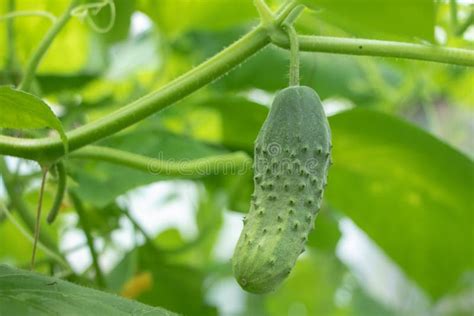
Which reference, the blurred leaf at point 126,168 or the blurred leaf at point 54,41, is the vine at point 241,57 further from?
the blurred leaf at point 54,41

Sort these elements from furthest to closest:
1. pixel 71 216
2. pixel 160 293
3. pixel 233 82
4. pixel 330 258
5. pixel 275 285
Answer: pixel 330 258, pixel 71 216, pixel 233 82, pixel 160 293, pixel 275 285

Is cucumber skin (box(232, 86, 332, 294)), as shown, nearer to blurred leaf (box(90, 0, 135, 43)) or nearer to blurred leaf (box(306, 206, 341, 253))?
blurred leaf (box(90, 0, 135, 43))

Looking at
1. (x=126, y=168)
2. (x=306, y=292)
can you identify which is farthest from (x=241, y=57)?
(x=306, y=292)

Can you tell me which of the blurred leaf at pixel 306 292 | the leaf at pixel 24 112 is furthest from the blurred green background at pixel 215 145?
the blurred leaf at pixel 306 292

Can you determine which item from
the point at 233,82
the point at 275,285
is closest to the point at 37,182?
the point at 233,82

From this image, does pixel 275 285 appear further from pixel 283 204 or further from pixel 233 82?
pixel 233 82

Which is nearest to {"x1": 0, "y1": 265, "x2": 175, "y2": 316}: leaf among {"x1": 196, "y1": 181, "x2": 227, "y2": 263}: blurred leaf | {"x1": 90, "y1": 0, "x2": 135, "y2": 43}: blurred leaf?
{"x1": 90, "y1": 0, "x2": 135, "y2": 43}: blurred leaf
